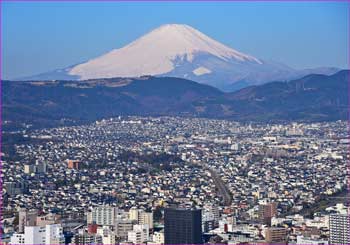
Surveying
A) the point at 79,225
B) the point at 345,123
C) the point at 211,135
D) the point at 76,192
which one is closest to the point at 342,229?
the point at 79,225

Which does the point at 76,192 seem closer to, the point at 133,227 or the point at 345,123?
the point at 133,227

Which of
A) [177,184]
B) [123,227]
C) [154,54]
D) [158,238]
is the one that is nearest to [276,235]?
[158,238]

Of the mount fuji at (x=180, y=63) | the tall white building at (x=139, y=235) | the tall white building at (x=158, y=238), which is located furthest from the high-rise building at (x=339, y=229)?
the mount fuji at (x=180, y=63)

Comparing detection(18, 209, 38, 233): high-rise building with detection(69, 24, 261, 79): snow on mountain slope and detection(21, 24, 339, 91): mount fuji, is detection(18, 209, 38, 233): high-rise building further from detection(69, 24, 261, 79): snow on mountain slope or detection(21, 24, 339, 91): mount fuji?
detection(21, 24, 339, 91): mount fuji

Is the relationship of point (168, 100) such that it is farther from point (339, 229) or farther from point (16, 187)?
point (339, 229)

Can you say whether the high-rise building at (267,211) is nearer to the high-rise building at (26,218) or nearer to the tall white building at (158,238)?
the tall white building at (158,238)
